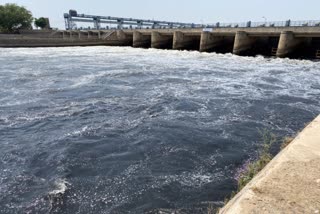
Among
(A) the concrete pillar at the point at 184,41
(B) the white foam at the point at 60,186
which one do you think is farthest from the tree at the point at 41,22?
(B) the white foam at the point at 60,186

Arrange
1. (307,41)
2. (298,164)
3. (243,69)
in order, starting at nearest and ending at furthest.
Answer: (298,164) < (243,69) < (307,41)

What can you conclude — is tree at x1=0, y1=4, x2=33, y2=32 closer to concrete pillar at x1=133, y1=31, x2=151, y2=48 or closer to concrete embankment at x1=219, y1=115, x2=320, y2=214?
concrete pillar at x1=133, y1=31, x2=151, y2=48

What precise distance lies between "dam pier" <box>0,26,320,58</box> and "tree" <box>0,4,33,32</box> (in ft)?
166

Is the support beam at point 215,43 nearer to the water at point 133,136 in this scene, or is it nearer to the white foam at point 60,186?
the water at point 133,136

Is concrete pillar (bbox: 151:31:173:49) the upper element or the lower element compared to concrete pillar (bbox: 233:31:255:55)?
lower

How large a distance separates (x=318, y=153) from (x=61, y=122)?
9851 millimetres

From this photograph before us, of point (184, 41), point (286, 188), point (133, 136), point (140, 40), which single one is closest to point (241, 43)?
point (184, 41)

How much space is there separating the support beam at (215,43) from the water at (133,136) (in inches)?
975

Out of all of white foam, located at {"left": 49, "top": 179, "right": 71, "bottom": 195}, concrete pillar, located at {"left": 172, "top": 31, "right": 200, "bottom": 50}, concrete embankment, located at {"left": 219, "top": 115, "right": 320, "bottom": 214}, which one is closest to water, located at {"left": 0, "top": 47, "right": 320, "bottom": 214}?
white foam, located at {"left": 49, "top": 179, "right": 71, "bottom": 195}

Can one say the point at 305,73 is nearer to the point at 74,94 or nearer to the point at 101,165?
the point at 74,94

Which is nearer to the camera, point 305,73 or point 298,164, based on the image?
point 298,164

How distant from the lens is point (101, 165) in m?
9.34

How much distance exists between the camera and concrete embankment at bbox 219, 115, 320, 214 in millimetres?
4832

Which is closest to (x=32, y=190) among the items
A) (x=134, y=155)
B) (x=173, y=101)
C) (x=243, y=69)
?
(x=134, y=155)
